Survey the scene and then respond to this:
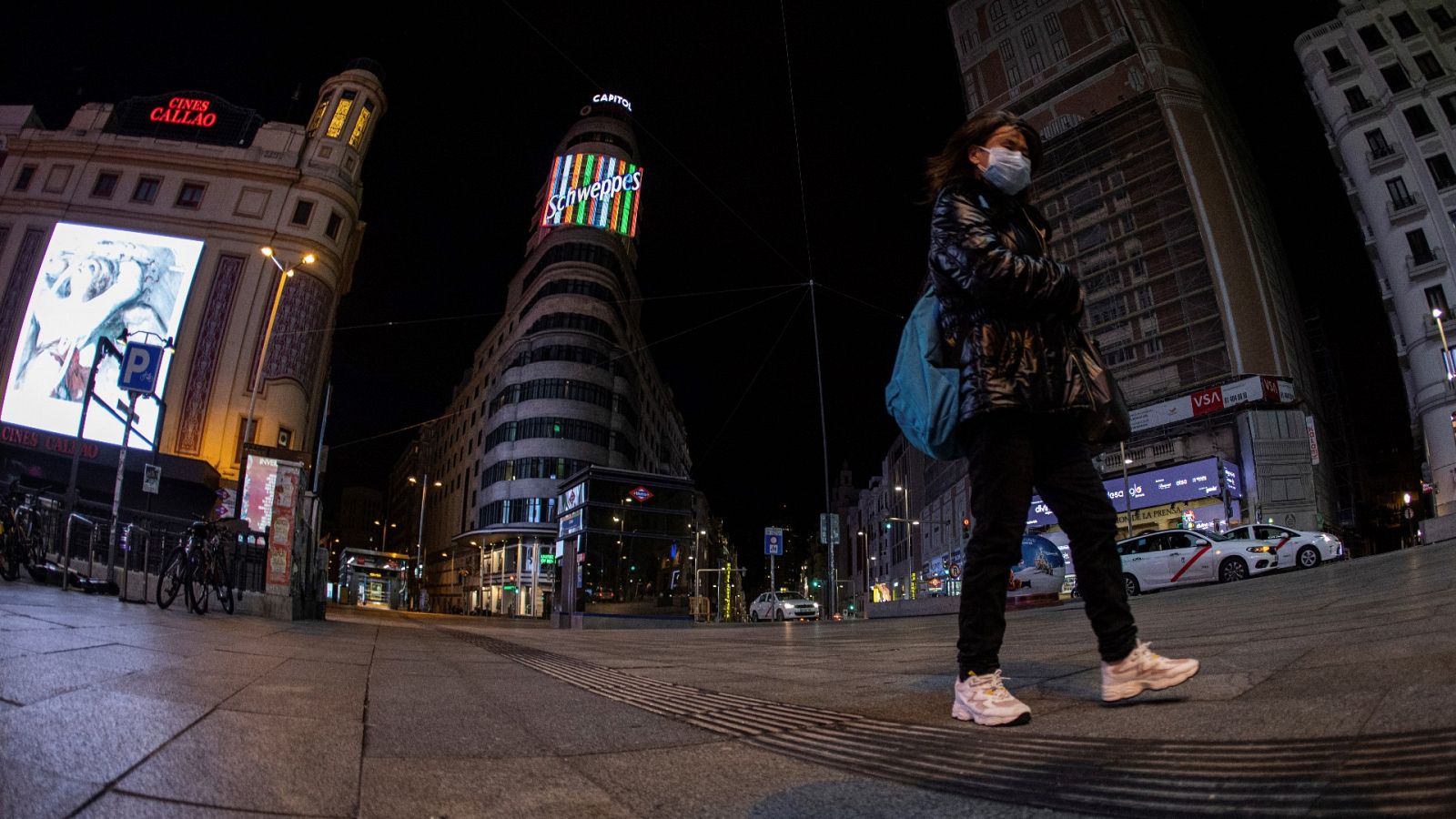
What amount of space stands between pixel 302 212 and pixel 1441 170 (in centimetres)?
5800

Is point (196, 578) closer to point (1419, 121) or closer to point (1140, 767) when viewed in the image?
point (1140, 767)

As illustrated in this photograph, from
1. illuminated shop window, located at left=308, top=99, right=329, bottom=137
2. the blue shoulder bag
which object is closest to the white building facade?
the blue shoulder bag

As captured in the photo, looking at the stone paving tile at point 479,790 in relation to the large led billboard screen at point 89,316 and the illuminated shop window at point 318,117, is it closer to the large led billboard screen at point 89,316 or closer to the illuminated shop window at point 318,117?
the large led billboard screen at point 89,316

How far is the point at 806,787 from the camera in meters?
1.65

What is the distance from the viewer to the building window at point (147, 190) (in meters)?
34.8

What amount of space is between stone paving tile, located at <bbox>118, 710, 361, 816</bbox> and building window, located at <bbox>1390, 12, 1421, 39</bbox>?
185ft

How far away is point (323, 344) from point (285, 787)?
39874mm

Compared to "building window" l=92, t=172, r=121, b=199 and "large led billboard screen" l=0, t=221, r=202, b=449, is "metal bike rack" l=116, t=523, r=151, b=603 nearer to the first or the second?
"large led billboard screen" l=0, t=221, r=202, b=449

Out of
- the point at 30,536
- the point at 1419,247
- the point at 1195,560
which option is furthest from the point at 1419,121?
the point at 30,536

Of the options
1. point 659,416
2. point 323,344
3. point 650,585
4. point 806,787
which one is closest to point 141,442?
point 323,344

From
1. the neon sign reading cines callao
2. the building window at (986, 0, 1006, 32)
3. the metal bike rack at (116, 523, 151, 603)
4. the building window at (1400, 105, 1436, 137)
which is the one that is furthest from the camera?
the neon sign reading cines callao

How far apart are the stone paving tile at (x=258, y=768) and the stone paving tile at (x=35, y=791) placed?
0.24ft

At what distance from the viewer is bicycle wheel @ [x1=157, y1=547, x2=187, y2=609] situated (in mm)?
8805

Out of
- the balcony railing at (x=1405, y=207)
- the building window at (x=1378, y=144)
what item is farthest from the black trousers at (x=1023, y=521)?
the building window at (x=1378, y=144)
